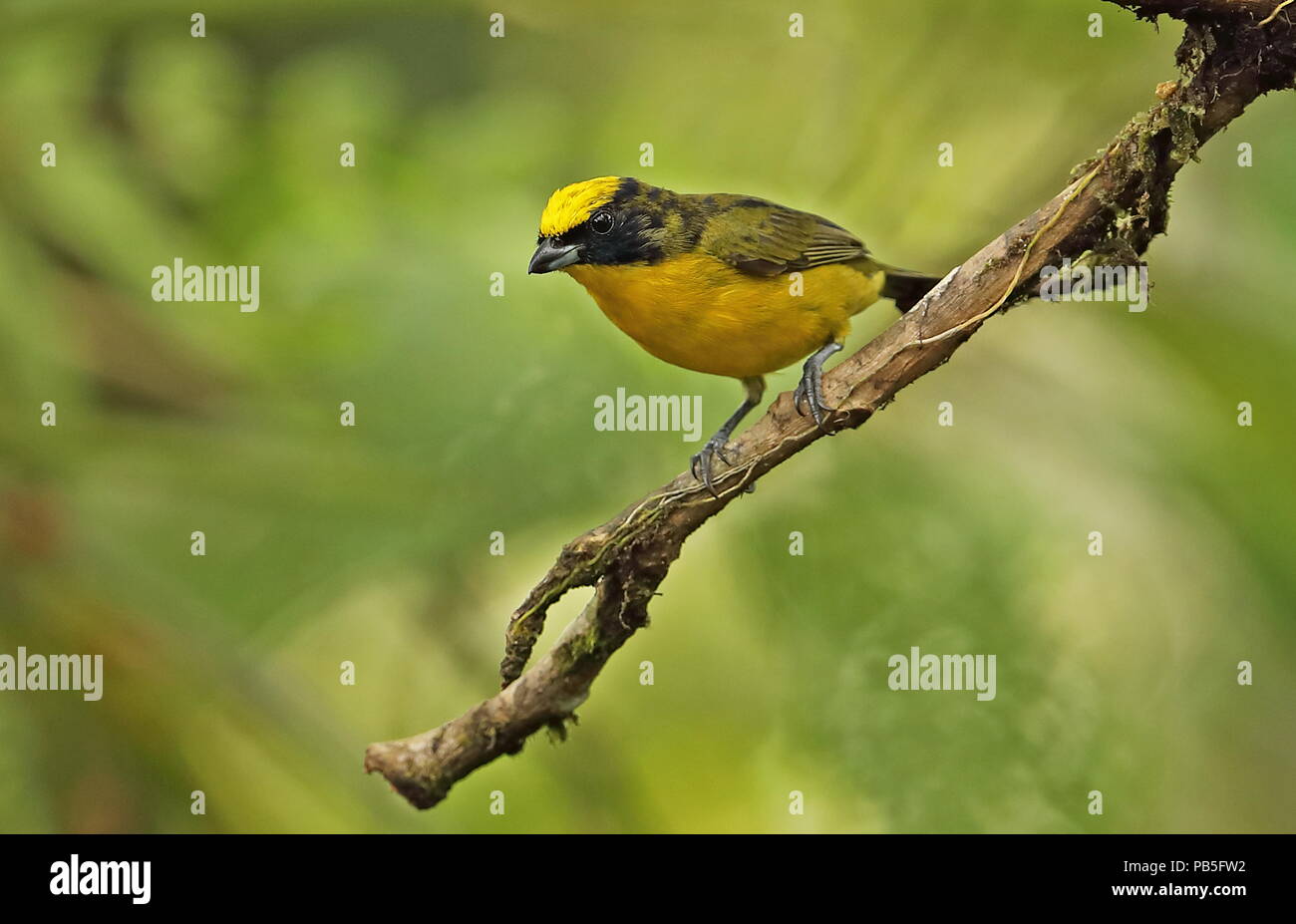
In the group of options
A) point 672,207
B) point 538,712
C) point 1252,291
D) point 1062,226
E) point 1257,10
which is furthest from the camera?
point 672,207

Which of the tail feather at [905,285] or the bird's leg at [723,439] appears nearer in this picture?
the bird's leg at [723,439]

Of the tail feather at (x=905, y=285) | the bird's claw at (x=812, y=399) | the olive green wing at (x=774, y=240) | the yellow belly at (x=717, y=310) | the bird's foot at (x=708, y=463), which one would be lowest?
the bird's foot at (x=708, y=463)

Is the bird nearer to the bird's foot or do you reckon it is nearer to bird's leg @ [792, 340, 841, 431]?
the bird's foot

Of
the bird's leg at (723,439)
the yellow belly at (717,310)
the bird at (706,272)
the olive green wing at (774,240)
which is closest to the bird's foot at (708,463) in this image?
the bird's leg at (723,439)

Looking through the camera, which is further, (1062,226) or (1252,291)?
(1252,291)

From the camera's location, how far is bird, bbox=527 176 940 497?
3.64 meters

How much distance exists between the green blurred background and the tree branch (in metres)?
0.68

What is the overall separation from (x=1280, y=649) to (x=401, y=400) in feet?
8.72

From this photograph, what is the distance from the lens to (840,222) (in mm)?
3928

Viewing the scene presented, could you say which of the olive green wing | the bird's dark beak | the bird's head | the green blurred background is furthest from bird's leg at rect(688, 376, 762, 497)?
the bird's dark beak

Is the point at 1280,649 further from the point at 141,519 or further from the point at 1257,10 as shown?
the point at 141,519

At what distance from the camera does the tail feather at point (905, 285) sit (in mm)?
3916

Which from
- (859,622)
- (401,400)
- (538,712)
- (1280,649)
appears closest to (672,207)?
(401,400)

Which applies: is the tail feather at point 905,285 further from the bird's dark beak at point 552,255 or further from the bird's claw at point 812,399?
the bird's claw at point 812,399
